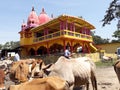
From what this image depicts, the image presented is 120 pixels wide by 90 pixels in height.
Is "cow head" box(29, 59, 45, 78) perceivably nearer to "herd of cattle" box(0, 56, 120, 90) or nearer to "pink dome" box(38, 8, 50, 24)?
"herd of cattle" box(0, 56, 120, 90)

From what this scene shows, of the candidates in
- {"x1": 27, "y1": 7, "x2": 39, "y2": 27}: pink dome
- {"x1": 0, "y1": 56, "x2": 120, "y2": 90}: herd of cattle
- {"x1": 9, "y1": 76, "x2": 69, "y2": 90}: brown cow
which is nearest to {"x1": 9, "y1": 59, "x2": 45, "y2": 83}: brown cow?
{"x1": 0, "y1": 56, "x2": 120, "y2": 90}: herd of cattle

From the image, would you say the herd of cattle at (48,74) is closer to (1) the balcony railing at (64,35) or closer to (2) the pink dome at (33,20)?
(1) the balcony railing at (64,35)

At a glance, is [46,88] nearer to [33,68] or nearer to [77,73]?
[33,68]

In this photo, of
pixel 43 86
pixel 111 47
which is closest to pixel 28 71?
pixel 43 86

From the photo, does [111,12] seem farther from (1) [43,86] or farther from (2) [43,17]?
(1) [43,86]

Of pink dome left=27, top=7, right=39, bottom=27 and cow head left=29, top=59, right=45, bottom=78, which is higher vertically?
pink dome left=27, top=7, right=39, bottom=27

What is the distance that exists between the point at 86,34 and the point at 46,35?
5.13 m

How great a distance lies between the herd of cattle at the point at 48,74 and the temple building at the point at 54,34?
18313mm

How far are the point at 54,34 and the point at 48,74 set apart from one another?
22.9 metres

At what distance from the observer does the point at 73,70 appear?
25.5ft

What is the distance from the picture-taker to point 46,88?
407cm

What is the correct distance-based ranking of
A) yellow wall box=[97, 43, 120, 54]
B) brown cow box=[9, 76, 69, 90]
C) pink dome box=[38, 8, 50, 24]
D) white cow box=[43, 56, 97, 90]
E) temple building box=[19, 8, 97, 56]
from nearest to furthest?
A: brown cow box=[9, 76, 69, 90] < white cow box=[43, 56, 97, 90] < temple building box=[19, 8, 97, 56] < pink dome box=[38, 8, 50, 24] < yellow wall box=[97, 43, 120, 54]

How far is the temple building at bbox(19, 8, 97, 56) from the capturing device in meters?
28.4

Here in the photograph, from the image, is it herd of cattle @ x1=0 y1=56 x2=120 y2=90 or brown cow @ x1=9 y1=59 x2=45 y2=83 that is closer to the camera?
herd of cattle @ x1=0 y1=56 x2=120 y2=90
